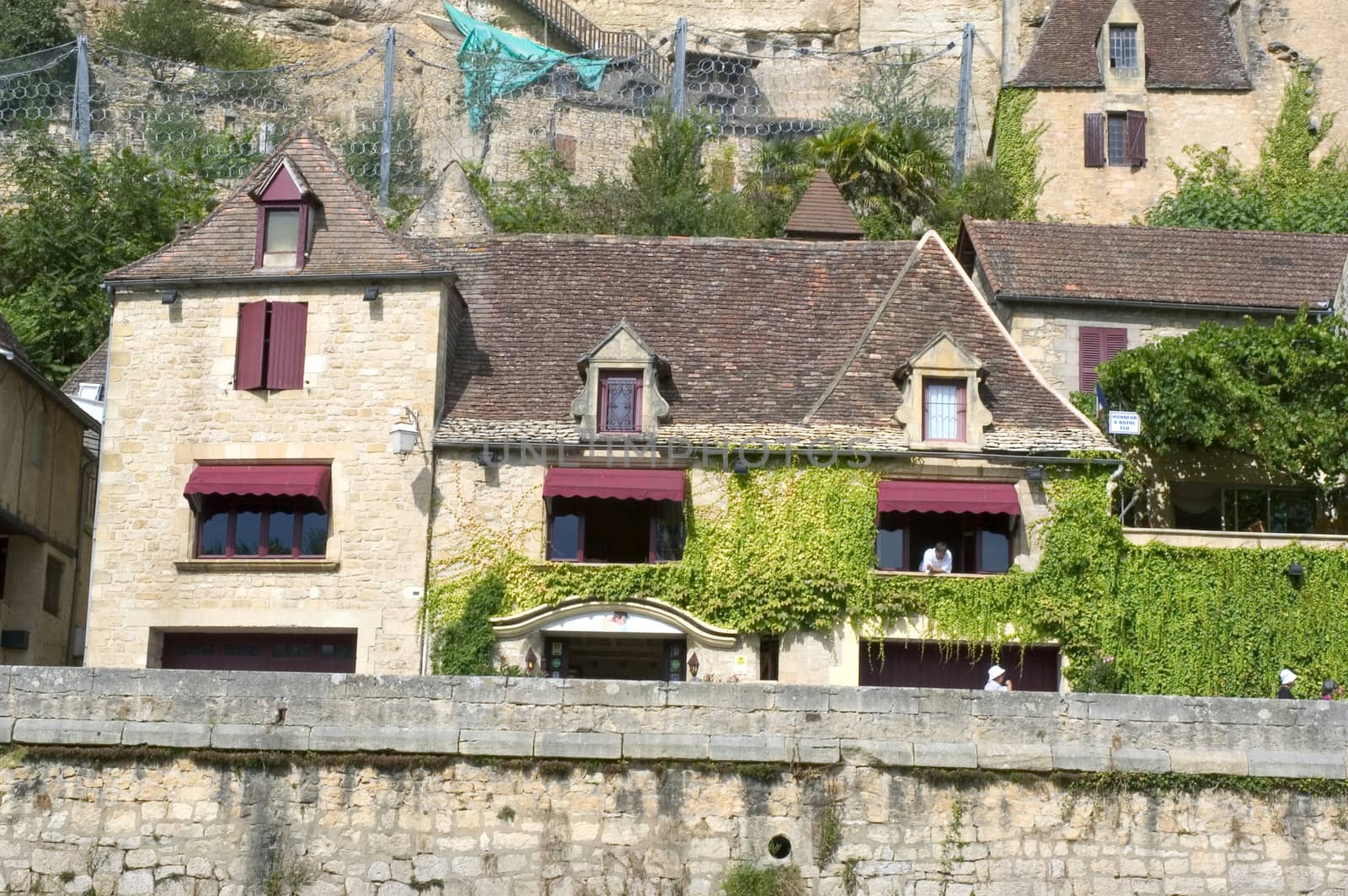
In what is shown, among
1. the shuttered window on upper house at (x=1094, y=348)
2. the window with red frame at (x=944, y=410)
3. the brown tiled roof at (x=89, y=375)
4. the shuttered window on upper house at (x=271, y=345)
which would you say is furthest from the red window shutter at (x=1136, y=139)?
the shuttered window on upper house at (x=271, y=345)

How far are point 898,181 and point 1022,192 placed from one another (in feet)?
9.80

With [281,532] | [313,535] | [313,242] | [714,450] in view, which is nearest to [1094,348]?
[714,450]

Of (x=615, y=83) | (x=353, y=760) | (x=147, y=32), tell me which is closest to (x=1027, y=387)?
(x=353, y=760)

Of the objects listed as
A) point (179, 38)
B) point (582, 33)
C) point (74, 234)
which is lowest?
point (74, 234)

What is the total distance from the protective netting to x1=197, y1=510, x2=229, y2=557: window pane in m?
19.4

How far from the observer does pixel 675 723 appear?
1831 centimetres

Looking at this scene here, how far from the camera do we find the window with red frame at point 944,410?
25.8 m

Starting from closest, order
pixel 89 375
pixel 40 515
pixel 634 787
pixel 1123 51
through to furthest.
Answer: pixel 634 787 < pixel 40 515 < pixel 89 375 < pixel 1123 51

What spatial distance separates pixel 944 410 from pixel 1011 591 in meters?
2.52

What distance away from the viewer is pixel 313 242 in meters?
26.8

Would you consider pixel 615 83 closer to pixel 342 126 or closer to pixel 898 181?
pixel 342 126

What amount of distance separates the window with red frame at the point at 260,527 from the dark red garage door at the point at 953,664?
22.7 feet

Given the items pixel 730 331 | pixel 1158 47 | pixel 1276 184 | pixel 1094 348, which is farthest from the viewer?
pixel 1158 47

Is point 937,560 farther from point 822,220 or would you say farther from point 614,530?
point 822,220
